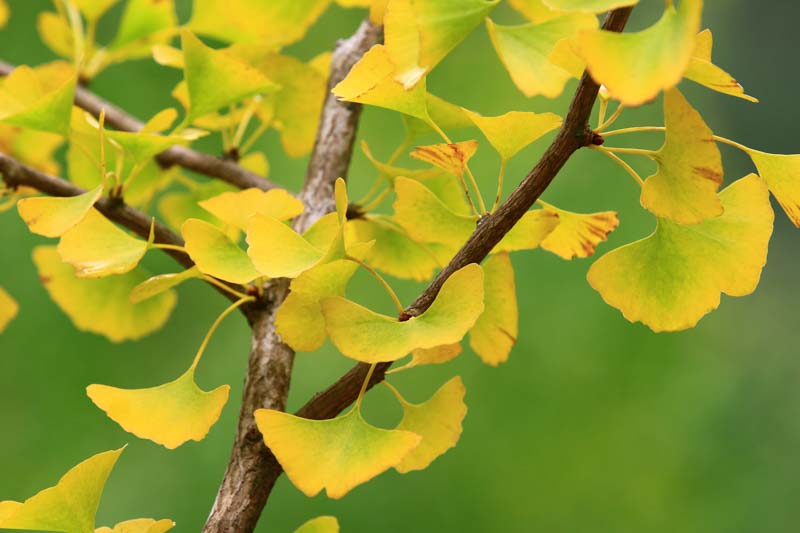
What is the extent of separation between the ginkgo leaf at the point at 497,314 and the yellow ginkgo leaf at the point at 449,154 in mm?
36

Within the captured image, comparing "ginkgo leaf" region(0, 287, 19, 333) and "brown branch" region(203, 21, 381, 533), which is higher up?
"brown branch" region(203, 21, 381, 533)

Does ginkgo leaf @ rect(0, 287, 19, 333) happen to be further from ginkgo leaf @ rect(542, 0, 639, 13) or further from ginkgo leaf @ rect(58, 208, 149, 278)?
ginkgo leaf @ rect(542, 0, 639, 13)

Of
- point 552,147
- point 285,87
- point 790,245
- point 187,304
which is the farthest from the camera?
point 790,245

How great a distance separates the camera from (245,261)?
27 centimetres

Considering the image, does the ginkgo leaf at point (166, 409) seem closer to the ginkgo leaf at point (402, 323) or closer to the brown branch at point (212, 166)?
the ginkgo leaf at point (402, 323)

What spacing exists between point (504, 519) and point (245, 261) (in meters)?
0.99

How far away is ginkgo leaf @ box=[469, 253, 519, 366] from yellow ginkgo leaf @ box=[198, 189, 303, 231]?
6 centimetres

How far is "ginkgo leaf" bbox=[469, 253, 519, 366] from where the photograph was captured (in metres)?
0.29

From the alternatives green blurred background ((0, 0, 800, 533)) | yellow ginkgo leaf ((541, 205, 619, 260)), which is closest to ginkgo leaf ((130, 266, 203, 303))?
yellow ginkgo leaf ((541, 205, 619, 260))

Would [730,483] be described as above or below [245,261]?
below

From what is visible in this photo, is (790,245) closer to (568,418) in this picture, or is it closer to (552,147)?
(568,418)

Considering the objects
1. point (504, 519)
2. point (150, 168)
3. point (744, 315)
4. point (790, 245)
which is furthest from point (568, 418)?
point (150, 168)

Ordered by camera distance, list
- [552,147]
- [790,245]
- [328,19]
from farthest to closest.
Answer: [790,245] < [328,19] < [552,147]

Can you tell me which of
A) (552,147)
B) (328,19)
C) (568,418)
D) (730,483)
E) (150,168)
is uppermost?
(552,147)
